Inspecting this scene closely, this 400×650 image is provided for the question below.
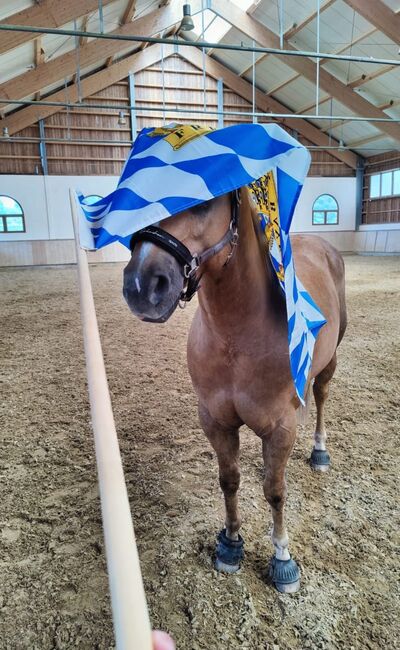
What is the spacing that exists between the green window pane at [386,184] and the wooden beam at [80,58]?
11.9m

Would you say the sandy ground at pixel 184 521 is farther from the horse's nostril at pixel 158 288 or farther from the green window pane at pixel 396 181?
the green window pane at pixel 396 181

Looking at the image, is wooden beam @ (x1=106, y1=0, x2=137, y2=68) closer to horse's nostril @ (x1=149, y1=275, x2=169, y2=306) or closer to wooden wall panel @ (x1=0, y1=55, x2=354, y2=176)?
wooden wall panel @ (x1=0, y1=55, x2=354, y2=176)

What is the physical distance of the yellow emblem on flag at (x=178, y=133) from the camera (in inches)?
46.3

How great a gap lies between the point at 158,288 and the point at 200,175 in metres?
0.33

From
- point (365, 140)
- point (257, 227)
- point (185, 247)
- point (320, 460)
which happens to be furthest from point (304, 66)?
point (185, 247)

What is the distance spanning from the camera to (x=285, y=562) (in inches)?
70.0

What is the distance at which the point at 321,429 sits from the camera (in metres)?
2.68

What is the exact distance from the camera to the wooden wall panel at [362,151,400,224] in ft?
62.5

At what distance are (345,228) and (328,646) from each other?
21.7m

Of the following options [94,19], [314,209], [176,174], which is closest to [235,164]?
[176,174]

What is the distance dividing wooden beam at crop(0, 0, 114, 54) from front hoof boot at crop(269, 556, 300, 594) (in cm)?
1046

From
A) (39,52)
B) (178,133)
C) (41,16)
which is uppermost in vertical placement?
(39,52)

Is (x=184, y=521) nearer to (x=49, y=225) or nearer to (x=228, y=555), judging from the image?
(x=228, y=555)

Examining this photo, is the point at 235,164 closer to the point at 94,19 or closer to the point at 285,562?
the point at 285,562
